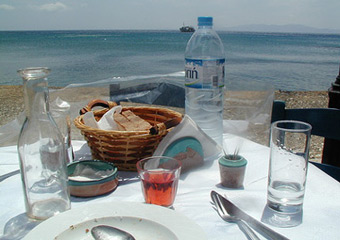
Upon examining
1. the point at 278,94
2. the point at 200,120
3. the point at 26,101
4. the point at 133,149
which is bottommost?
the point at 278,94

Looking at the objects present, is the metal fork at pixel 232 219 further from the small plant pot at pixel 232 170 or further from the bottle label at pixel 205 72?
the bottle label at pixel 205 72

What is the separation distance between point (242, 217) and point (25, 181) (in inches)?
23.5

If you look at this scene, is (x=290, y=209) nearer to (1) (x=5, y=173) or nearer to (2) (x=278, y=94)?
(1) (x=5, y=173)

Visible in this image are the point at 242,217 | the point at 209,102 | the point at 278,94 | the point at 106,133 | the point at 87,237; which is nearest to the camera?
the point at 87,237

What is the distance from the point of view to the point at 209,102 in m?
2.06

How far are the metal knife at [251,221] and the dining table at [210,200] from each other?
2cm

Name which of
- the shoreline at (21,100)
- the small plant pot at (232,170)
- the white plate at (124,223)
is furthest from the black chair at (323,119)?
the shoreline at (21,100)

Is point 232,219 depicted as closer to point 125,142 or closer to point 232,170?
point 232,170

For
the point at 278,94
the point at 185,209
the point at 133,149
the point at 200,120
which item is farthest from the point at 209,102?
the point at 278,94

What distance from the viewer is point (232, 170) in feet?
3.52

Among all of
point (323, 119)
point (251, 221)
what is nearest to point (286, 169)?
point (251, 221)

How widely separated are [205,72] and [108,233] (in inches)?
30.9

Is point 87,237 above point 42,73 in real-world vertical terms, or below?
below

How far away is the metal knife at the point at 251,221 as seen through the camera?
0.78 m
